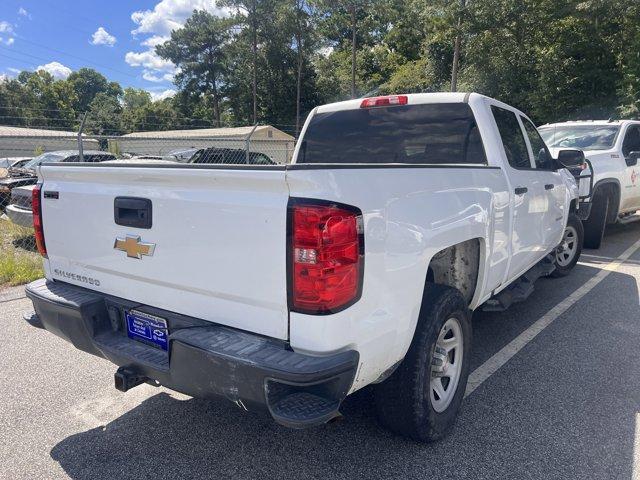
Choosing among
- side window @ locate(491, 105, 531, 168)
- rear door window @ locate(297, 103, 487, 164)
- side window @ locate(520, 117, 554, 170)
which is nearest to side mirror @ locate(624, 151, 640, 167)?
side window @ locate(520, 117, 554, 170)

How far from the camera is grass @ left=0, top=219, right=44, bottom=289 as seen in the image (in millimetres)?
6086

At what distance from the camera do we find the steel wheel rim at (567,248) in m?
6.14

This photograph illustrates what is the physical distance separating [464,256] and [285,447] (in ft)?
5.50

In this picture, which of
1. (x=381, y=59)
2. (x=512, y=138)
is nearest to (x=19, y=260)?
(x=512, y=138)

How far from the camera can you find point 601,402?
3.21m

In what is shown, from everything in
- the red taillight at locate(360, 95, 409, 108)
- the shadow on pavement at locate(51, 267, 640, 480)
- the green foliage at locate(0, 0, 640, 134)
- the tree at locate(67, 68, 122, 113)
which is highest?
the tree at locate(67, 68, 122, 113)

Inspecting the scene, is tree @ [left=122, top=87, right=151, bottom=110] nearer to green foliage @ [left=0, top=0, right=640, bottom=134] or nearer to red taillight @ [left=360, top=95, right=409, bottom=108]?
green foliage @ [left=0, top=0, right=640, bottom=134]

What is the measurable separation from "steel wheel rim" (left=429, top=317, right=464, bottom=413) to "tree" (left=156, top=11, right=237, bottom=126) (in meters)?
57.2

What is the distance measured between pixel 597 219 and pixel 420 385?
655 cm

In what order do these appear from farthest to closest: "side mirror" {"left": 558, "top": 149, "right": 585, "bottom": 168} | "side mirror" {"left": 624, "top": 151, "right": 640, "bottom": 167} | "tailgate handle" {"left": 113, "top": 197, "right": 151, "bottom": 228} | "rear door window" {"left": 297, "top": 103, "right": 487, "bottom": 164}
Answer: "side mirror" {"left": 624, "top": 151, "right": 640, "bottom": 167}, "side mirror" {"left": 558, "top": 149, "right": 585, "bottom": 168}, "rear door window" {"left": 297, "top": 103, "right": 487, "bottom": 164}, "tailgate handle" {"left": 113, "top": 197, "right": 151, "bottom": 228}

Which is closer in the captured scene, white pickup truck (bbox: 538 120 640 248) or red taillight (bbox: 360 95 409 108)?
red taillight (bbox: 360 95 409 108)

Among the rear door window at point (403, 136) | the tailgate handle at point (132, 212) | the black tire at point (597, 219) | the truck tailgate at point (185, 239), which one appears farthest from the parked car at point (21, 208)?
the black tire at point (597, 219)

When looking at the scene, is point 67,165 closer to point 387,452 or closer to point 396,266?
point 396,266

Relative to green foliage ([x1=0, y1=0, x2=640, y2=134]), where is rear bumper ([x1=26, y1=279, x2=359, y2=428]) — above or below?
below
